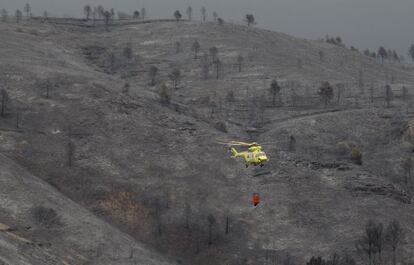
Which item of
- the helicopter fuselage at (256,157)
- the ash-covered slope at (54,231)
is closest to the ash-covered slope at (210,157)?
the ash-covered slope at (54,231)

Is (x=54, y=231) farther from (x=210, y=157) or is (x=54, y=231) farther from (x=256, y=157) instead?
(x=210, y=157)

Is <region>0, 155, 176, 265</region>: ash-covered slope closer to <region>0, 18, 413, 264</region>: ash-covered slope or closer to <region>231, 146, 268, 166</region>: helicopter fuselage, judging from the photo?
<region>0, 18, 413, 264</region>: ash-covered slope

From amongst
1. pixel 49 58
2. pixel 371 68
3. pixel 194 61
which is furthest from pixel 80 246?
pixel 371 68

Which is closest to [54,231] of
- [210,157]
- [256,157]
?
[256,157]

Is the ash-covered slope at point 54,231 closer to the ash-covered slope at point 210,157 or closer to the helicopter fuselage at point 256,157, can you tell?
the ash-covered slope at point 210,157

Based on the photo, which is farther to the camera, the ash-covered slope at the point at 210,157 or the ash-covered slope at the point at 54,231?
the ash-covered slope at the point at 210,157

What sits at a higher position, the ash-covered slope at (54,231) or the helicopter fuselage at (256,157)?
the helicopter fuselage at (256,157)

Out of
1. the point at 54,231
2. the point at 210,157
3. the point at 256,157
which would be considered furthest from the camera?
the point at 210,157

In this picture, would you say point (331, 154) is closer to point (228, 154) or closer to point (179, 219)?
point (228, 154)
